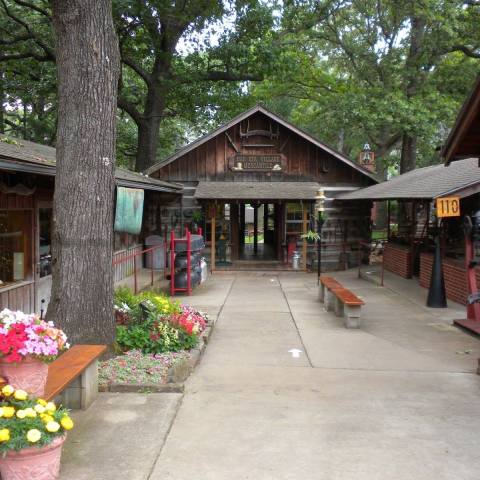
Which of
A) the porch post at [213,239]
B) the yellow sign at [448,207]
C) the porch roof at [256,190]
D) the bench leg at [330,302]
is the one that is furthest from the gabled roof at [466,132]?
the porch post at [213,239]

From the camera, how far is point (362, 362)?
7.21 meters

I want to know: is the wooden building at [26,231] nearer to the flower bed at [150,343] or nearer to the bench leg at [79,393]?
the flower bed at [150,343]

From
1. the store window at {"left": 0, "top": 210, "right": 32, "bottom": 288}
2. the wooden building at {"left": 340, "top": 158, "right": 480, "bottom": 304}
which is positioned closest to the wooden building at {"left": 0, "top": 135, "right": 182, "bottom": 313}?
the store window at {"left": 0, "top": 210, "right": 32, "bottom": 288}

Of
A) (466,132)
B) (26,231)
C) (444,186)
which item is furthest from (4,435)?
(444,186)

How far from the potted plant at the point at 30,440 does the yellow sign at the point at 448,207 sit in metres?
8.47

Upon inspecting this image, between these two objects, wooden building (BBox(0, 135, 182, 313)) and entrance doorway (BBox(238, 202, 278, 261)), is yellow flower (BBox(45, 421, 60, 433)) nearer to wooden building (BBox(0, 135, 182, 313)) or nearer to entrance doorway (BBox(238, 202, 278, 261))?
wooden building (BBox(0, 135, 182, 313))

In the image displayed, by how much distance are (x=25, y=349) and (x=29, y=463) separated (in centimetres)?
78

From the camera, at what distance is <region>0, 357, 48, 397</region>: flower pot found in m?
3.89

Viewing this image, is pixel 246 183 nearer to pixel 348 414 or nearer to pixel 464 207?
pixel 464 207

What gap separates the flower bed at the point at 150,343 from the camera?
19.4ft

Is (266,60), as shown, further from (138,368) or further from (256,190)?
(138,368)

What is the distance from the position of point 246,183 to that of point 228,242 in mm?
2286

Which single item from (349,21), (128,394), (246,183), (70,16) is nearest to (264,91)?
(349,21)

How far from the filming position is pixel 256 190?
1794cm
